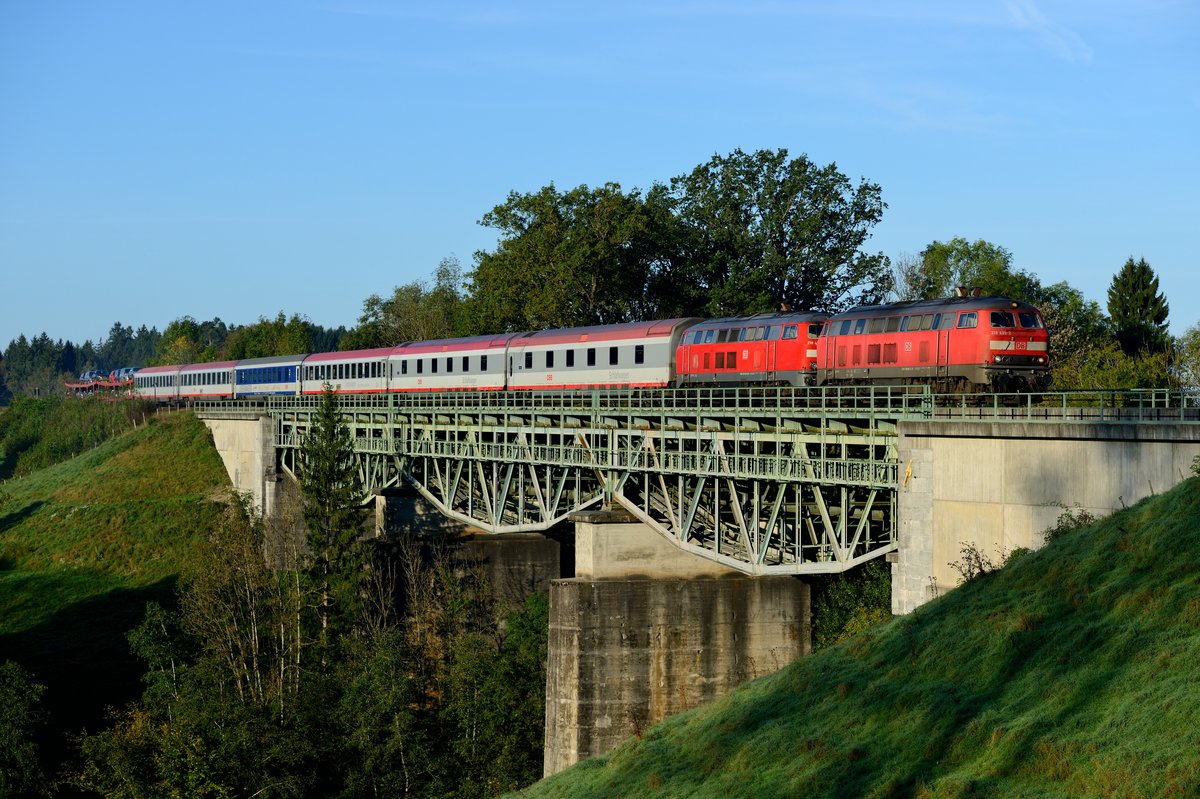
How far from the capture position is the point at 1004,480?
32594 millimetres

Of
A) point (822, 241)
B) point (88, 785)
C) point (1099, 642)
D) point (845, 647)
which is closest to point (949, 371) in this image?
point (845, 647)

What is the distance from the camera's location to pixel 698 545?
1770 inches

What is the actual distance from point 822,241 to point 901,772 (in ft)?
236

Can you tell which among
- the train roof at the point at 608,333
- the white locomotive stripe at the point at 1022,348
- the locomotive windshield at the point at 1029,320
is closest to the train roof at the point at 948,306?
the locomotive windshield at the point at 1029,320

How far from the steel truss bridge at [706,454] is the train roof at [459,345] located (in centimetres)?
264

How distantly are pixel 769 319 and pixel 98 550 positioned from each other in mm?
47964

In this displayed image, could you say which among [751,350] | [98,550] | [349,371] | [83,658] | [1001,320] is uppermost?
[349,371]

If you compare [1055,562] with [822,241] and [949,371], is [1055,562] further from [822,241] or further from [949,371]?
[822,241]

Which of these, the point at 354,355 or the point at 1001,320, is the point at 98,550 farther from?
the point at 1001,320

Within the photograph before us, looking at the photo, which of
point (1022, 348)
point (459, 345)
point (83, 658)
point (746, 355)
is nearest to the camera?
point (1022, 348)

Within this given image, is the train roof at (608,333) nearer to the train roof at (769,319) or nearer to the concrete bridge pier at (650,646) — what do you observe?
the train roof at (769,319)

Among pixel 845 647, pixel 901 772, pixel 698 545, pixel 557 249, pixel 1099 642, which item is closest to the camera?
pixel 901 772

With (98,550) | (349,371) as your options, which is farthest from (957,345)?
(98,550)

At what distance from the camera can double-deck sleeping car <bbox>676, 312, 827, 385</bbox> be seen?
49.2m
